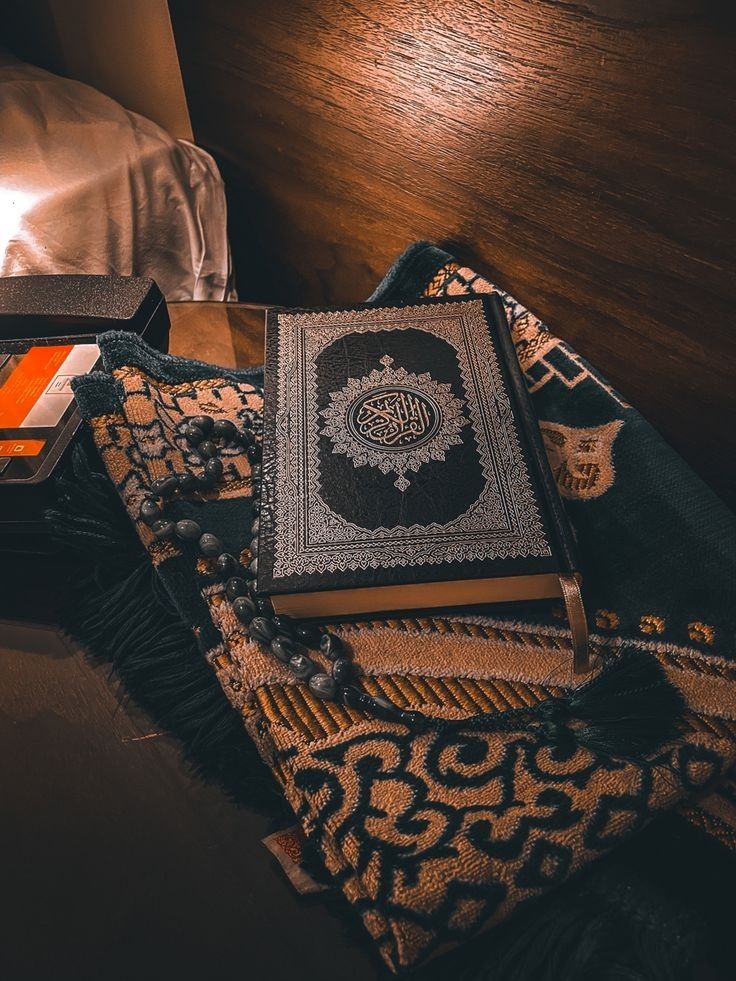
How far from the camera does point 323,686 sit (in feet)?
1.46

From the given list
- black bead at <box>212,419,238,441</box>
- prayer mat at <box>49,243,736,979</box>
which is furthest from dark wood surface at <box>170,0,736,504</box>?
black bead at <box>212,419,238,441</box>

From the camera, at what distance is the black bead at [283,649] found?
457 millimetres

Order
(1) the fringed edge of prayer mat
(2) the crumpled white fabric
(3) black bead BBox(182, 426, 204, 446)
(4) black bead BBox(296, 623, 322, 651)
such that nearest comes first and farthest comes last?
(1) the fringed edge of prayer mat
(4) black bead BBox(296, 623, 322, 651)
(3) black bead BBox(182, 426, 204, 446)
(2) the crumpled white fabric

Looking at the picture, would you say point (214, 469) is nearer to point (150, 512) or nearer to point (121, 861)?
point (150, 512)

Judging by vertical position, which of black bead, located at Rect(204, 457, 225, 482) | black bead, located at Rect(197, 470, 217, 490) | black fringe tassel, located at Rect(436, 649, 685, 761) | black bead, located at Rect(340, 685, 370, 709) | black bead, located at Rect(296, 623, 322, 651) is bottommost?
black fringe tassel, located at Rect(436, 649, 685, 761)

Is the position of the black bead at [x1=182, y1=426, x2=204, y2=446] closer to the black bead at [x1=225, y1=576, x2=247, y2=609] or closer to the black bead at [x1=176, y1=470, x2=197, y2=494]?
the black bead at [x1=176, y1=470, x2=197, y2=494]

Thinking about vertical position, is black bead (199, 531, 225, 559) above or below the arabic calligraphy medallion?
below

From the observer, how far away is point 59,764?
18.7 inches

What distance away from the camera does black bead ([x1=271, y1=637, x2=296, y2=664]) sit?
0.46 m

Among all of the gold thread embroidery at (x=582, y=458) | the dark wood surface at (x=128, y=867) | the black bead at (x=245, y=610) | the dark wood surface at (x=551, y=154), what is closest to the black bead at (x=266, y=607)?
the black bead at (x=245, y=610)

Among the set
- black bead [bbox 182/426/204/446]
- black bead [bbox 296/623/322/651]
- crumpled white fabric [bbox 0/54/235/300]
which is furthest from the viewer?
crumpled white fabric [bbox 0/54/235/300]

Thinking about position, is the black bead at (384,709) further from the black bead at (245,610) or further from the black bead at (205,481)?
the black bead at (205,481)

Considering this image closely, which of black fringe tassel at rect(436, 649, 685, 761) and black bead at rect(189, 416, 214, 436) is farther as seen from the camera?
black bead at rect(189, 416, 214, 436)

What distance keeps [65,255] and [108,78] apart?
1.62ft
